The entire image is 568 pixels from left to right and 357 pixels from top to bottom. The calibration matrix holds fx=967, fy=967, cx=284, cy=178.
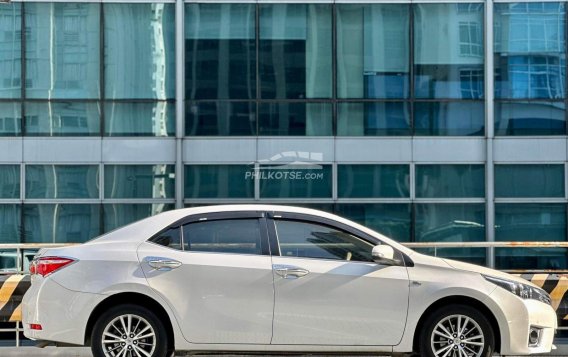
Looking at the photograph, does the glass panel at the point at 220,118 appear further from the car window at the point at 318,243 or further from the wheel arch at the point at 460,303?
the wheel arch at the point at 460,303

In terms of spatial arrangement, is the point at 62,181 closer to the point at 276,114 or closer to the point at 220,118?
the point at 220,118

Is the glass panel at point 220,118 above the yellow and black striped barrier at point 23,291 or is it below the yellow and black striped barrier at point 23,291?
above

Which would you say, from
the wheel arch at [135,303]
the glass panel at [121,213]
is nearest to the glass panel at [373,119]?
the glass panel at [121,213]

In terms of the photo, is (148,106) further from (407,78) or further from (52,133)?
(407,78)

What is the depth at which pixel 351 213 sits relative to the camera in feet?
66.3

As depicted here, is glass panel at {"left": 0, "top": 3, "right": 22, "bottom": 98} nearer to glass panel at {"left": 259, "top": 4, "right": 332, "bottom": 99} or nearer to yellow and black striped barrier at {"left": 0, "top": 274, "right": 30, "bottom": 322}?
glass panel at {"left": 259, "top": 4, "right": 332, "bottom": 99}

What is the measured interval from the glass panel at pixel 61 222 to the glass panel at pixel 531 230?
8.48 meters

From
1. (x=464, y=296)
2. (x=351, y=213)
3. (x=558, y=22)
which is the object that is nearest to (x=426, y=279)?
(x=464, y=296)

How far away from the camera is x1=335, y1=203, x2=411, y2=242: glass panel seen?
20.2 m

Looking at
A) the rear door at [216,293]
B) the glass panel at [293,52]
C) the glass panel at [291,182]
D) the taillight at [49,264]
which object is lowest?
the rear door at [216,293]

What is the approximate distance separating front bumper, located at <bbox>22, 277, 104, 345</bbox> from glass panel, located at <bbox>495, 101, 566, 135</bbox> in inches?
538

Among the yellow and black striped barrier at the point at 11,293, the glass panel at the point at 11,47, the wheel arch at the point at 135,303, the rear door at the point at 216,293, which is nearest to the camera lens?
the rear door at the point at 216,293

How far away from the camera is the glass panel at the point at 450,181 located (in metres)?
20.2

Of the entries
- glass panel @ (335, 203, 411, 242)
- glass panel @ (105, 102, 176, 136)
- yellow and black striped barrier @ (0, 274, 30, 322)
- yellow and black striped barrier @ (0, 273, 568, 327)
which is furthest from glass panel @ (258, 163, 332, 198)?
yellow and black striped barrier @ (0, 274, 30, 322)
